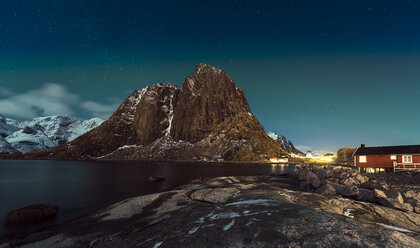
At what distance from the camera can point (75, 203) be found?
2664 cm

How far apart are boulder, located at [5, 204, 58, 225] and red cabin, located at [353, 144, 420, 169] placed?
65.8 meters

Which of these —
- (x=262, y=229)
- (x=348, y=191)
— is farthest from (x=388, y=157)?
(x=262, y=229)

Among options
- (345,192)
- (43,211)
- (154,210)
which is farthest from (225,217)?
(43,211)

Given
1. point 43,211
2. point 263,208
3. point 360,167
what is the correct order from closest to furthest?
point 263,208, point 43,211, point 360,167

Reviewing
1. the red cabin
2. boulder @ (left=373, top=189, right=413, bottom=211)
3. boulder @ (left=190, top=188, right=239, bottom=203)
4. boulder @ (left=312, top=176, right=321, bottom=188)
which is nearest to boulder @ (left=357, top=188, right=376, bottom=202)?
boulder @ (left=373, top=189, right=413, bottom=211)

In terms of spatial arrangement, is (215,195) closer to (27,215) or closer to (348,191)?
(348,191)

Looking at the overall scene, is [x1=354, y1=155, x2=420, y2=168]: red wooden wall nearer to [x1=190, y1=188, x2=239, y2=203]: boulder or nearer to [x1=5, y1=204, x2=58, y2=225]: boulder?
[x1=190, y1=188, x2=239, y2=203]: boulder

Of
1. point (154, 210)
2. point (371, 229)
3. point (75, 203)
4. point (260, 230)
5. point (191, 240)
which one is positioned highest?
point (371, 229)

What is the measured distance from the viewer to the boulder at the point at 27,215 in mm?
17641

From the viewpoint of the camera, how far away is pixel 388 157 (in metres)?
51.3

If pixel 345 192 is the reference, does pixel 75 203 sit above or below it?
below

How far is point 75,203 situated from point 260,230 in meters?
27.1

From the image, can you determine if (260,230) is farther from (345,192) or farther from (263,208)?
(345,192)

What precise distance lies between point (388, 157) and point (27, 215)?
68.7 metres
